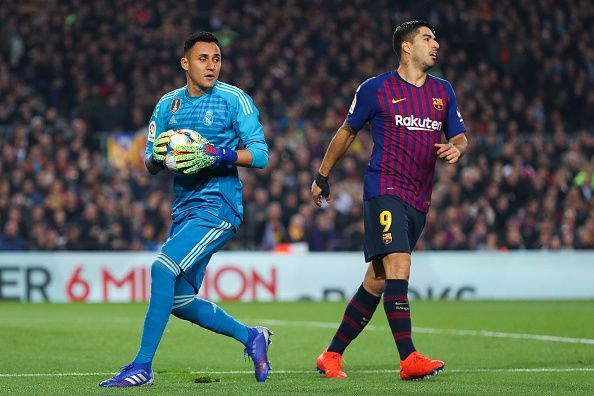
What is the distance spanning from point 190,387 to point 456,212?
1545 centimetres

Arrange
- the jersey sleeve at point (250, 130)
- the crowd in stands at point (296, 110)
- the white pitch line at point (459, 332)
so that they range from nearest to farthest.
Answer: the jersey sleeve at point (250, 130), the white pitch line at point (459, 332), the crowd in stands at point (296, 110)

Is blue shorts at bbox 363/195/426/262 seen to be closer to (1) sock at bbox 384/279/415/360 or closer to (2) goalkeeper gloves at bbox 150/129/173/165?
(1) sock at bbox 384/279/415/360

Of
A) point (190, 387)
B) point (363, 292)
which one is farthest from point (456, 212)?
point (190, 387)

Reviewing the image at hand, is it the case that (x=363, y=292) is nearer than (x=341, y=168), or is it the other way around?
(x=363, y=292)

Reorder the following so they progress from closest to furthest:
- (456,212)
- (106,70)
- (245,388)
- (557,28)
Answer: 1. (245,388)
2. (456,212)
3. (106,70)
4. (557,28)

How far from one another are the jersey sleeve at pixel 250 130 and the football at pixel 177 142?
0.38 m

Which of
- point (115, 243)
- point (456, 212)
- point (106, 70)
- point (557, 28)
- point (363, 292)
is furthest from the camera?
Result: point (557, 28)

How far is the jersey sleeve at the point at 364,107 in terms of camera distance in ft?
26.1

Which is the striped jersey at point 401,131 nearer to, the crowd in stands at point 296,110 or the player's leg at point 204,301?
the player's leg at point 204,301

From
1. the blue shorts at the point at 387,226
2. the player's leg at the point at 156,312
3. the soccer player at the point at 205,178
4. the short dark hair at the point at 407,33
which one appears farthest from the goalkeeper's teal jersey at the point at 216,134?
the short dark hair at the point at 407,33

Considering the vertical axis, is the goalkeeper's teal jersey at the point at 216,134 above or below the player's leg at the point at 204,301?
above

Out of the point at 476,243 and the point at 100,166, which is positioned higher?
the point at 100,166

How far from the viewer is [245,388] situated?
6895 millimetres

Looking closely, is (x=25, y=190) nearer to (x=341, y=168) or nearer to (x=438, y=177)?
(x=341, y=168)
